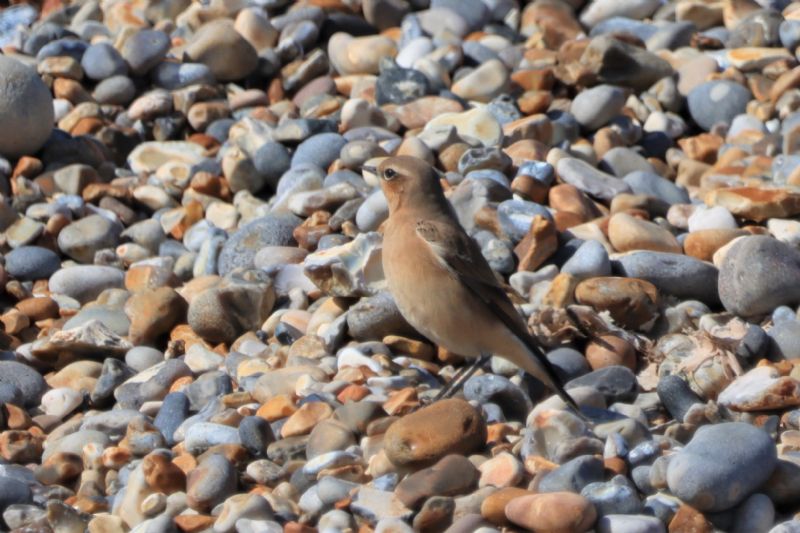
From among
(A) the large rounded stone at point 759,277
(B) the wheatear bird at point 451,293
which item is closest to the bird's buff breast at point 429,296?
(B) the wheatear bird at point 451,293

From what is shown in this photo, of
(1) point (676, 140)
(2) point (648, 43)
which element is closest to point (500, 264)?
(1) point (676, 140)

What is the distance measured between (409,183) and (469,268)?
0.52m

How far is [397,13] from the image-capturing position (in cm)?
1019

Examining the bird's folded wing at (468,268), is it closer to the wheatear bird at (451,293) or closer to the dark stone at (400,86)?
the wheatear bird at (451,293)

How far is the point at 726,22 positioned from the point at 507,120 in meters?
2.08

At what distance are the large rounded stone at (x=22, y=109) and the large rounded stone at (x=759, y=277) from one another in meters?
4.34

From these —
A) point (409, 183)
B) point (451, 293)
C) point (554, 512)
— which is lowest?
point (451, 293)

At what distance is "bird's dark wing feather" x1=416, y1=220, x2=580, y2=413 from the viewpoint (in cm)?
599

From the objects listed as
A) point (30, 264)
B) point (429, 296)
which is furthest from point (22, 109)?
point (429, 296)

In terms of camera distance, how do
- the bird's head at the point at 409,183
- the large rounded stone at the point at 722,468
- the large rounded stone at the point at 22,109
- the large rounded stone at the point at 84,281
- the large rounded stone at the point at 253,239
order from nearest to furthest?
the large rounded stone at the point at 722,468 → the bird's head at the point at 409,183 → the large rounded stone at the point at 253,239 → the large rounded stone at the point at 84,281 → the large rounded stone at the point at 22,109

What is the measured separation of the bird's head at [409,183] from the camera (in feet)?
20.6

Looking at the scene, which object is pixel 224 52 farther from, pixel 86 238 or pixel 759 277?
pixel 759 277

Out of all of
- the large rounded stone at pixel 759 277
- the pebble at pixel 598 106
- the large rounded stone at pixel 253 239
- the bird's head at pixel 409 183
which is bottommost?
the large rounded stone at pixel 253 239

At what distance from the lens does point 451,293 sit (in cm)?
598
